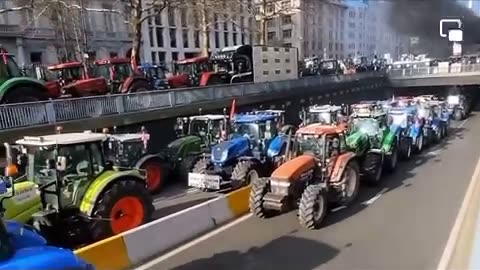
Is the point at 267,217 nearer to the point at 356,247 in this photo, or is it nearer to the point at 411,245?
the point at 356,247

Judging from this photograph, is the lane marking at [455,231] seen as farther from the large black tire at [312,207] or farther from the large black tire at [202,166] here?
the large black tire at [202,166]

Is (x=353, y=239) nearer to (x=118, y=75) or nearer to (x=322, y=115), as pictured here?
(x=322, y=115)

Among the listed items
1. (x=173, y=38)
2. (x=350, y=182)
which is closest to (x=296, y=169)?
(x=350, y=182)

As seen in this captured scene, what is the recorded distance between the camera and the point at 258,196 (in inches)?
349

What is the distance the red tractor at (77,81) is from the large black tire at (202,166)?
5895 millimetres

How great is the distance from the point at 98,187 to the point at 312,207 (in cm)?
403

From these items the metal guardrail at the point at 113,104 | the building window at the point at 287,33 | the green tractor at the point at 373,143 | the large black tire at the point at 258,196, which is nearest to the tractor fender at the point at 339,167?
the large black tire at the point at 258,196

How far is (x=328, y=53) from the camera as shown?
69.8 metres

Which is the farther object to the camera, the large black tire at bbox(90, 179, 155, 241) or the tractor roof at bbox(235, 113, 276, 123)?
the tractor roof at bbox(235, 113, 276, 123)

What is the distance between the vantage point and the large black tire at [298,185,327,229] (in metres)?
8.16

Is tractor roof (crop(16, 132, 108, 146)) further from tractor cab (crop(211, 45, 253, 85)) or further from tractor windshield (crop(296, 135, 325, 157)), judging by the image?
tractor cab (crop(211, 45, 253, 85))

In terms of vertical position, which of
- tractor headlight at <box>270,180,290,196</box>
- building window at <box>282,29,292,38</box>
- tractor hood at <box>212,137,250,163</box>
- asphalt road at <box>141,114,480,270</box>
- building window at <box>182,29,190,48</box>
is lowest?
asphalt road at <box>141,114,480,270</box>

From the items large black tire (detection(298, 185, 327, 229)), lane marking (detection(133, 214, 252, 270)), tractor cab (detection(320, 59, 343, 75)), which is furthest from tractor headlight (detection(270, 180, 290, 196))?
tractor cab (detection(320, 59, 343, 75))

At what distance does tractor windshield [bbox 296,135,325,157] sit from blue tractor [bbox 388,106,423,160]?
21.3ft
